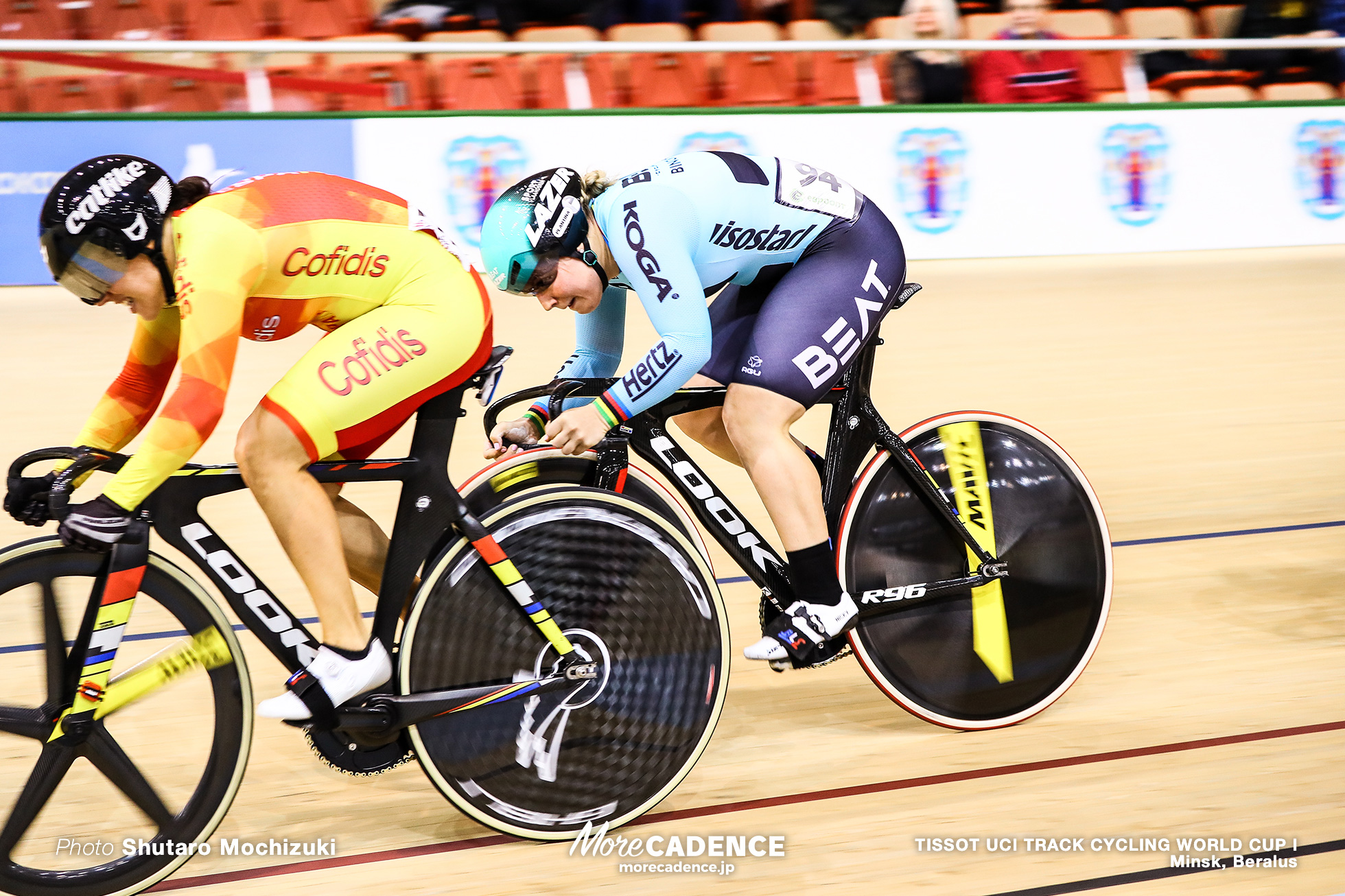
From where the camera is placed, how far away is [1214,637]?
339 cm

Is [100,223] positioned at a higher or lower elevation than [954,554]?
higher

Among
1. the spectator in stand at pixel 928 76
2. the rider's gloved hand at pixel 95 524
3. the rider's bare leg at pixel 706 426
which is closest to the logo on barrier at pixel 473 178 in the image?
the spectator in stand at pixel 928 76

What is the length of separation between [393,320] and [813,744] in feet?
4.67

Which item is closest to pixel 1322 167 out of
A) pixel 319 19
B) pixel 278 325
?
pixel 319 19

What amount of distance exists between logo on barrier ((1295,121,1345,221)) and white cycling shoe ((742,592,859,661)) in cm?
880

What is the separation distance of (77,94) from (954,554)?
6.78m

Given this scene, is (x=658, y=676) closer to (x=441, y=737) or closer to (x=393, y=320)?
(x=441, y=737)

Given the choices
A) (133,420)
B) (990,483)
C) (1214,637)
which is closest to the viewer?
(133,420)

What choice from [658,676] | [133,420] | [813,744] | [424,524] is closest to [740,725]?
[813,744]

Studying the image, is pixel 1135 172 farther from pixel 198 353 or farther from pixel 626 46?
pixel 198 353

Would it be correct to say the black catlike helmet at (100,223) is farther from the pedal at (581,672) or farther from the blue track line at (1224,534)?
the blue track line at (1224,534)

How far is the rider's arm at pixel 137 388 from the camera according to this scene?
7.30ft

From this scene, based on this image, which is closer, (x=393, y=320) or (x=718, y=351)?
(x=393, y=320)

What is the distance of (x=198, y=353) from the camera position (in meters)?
1.99
